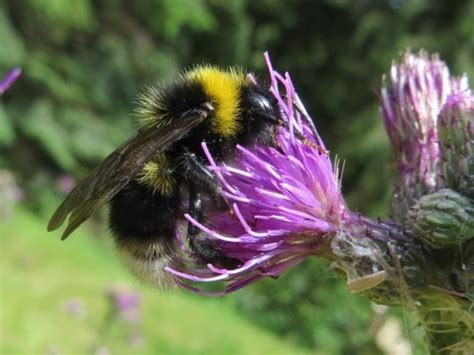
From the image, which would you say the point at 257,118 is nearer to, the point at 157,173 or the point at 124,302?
the point at 157,173

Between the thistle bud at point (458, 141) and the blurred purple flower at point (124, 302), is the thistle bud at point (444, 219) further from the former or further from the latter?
the blurred purple flower at point (124, 302)

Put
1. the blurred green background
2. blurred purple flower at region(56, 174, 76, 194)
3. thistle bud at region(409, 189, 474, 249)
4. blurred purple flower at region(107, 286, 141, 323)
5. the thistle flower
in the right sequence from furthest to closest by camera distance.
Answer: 1. blurred purple flower at region(56, 174, 76, 194)
2. the blurred green background
3. blurred purple flower at region(107, 286, 141, 323)
4. the thistle flower
5. thistle bud at region(409, 189, 474, 249)

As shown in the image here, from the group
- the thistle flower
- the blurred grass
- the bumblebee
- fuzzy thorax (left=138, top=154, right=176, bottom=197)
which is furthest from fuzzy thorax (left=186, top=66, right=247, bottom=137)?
the blurred grass

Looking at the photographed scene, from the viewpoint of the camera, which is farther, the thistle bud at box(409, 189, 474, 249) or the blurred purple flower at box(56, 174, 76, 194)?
the blurred purple flower at box(56, 174, 76, 194)

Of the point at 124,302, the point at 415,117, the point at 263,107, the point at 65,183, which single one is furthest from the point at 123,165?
the point at 65,183

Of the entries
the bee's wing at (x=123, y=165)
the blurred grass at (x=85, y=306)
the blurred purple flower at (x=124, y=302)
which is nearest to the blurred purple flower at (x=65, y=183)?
the blurred grass at (x=85, y=306)

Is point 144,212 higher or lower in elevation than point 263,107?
lower

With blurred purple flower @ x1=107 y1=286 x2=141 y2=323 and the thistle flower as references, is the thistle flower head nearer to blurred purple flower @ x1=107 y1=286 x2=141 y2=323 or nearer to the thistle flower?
the thistle flower
